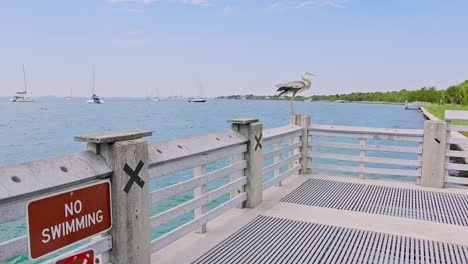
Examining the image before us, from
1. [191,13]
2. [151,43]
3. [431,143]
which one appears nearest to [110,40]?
[151,43]

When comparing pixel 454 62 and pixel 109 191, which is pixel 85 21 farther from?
pixel 109 191

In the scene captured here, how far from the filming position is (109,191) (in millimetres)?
2420

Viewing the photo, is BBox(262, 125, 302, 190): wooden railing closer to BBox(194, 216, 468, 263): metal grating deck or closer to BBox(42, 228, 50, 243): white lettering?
BBox(194, 216, 468, 263): metal grating deck

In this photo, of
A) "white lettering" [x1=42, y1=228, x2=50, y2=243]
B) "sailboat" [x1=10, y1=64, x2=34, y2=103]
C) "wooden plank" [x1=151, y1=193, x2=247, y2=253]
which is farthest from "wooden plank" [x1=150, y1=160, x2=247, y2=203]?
"sailboat" [x1=10, y1=64, x2=34, y2=103]

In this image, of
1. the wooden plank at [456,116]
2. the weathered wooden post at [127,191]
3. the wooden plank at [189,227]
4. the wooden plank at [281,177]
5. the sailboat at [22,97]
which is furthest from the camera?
the sailboat at [22,97]

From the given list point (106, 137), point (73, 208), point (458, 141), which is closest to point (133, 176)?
point (106, 137)

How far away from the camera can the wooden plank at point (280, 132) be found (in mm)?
5180

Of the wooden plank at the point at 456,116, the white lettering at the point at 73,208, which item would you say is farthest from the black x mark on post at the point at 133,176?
the wooden plank at the point at 456,116

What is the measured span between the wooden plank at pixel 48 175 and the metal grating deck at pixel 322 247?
4.66 ft

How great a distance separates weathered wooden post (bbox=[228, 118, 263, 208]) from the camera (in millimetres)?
4551

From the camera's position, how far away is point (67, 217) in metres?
2.09

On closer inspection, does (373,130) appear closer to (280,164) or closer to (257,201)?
(280,164)

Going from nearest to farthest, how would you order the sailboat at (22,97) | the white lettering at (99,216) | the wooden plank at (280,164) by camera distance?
the white lettering at (99,216), the wooden plank at (280,164), the sailboat at (22,97)

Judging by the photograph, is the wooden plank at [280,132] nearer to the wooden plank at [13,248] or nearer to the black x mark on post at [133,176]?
the black x mark on post at [133,176]
